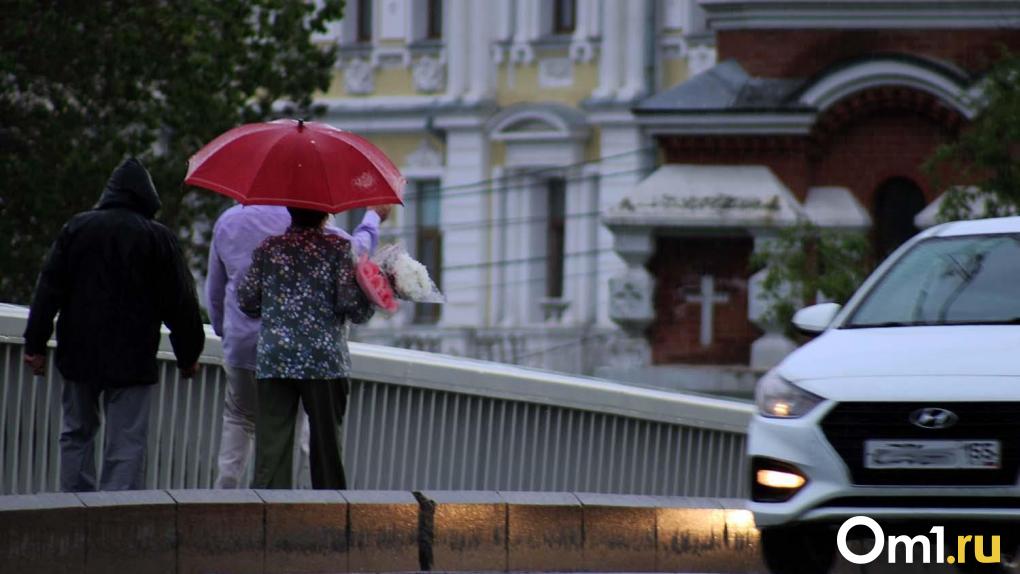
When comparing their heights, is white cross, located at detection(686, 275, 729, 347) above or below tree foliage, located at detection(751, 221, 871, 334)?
below

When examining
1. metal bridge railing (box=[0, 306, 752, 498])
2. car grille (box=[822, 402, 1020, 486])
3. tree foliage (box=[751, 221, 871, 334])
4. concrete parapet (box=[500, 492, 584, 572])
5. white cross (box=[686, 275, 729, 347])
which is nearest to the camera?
car grille (box=[822, 402, 1020, 486])

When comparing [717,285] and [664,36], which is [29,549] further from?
[664,36]

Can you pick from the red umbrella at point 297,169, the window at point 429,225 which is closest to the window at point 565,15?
the window at point 429,225

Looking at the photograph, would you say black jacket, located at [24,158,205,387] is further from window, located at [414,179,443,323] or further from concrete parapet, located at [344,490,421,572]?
window, located at [414,179,443,323]

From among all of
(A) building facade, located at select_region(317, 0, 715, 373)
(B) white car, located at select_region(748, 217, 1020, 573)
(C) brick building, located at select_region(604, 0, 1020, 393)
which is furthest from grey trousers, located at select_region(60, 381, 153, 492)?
(A) building facade, located at select_region(317, 0, 715, 373)

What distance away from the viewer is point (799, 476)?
11617 mm

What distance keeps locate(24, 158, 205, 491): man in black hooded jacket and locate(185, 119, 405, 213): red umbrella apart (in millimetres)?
405

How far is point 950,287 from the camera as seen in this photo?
1269 cm

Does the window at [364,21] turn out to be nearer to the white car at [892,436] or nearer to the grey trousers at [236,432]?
the grey trousers at [236,432]

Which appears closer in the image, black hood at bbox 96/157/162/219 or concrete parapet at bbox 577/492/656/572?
concrete parapet at bbox 577/492/656/572

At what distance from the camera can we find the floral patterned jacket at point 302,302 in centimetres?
1272

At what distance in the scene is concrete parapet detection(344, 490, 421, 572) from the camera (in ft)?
38.3

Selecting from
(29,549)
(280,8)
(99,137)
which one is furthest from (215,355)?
(280,8)

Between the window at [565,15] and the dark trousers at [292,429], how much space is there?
4273 centimetres
